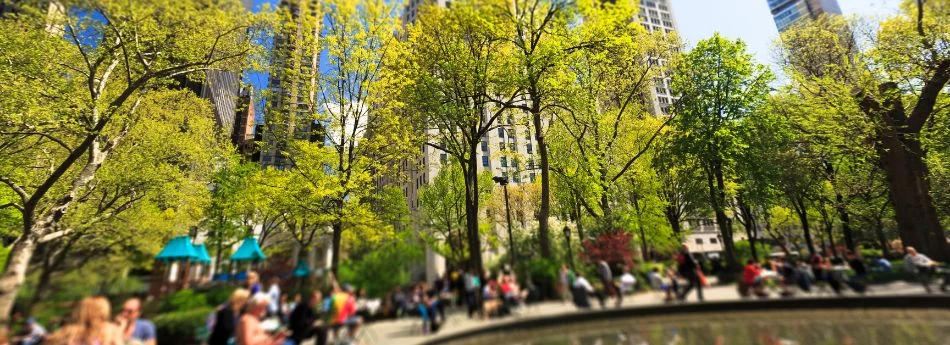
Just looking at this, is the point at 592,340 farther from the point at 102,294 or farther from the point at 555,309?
the point at 102,294

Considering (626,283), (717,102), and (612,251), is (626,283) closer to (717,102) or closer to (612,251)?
(612,251)

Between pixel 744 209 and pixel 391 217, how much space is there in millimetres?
19948

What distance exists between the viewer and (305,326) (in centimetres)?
852

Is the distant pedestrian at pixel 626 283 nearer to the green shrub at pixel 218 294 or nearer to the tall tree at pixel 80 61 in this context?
the green shrub at pixel 218 294

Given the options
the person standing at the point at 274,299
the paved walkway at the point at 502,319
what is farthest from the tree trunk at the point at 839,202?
the person standing at the point at 274,299

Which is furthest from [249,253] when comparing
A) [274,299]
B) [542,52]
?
[542,52]

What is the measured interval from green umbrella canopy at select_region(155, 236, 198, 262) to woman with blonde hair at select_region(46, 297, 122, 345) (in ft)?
11.8

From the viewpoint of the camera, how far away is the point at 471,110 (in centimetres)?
1788

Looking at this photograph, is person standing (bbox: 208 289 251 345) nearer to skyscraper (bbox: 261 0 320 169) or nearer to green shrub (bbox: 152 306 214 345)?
green shrub (bbox: 152 306 214 345)

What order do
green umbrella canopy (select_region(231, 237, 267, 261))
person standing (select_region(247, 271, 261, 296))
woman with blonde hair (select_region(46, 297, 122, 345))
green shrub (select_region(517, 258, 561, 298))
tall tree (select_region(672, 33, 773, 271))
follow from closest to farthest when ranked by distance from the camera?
woman with blonde hair (select_region(46, 297, 122, 345)), person standing (select_region(247, 271, 261, 296)), green umbrella canopy (select_region(231, 237, 267, 261)), green shrub (select_region(517, 258, 561, 298)), tall tree (select_region(672, 33, 773, 271))

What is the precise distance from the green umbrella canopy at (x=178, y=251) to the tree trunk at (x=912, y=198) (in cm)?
2562

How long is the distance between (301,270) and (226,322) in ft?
11.2

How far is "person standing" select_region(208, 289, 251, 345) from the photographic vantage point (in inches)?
295

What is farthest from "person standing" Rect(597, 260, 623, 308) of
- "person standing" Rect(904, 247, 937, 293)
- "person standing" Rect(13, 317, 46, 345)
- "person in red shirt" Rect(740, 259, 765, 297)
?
"person standing" Rect(13, 317, 46, 345)
